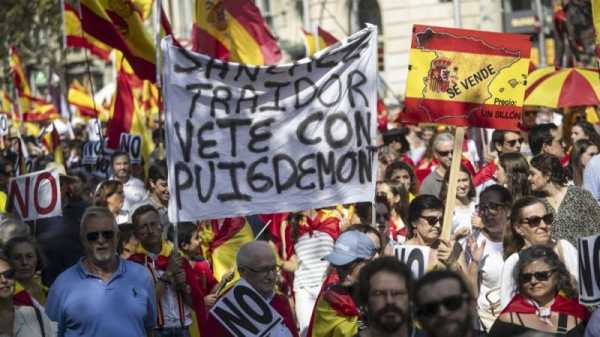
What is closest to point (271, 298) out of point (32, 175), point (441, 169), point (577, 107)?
point (32, 175)

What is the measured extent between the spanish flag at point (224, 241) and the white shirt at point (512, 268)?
3.69 m

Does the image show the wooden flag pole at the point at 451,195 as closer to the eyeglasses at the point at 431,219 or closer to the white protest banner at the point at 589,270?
the eyeglasses at the point at 431,219

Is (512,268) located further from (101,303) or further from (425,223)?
(101,303)

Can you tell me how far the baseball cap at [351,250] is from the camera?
26.0ft

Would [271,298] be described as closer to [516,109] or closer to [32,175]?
[516,109]

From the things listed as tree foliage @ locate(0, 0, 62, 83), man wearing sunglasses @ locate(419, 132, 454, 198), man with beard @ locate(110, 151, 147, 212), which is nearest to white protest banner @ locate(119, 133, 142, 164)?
man with beard @ locate(110, 151, 147, 212)

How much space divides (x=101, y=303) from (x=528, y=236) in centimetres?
233

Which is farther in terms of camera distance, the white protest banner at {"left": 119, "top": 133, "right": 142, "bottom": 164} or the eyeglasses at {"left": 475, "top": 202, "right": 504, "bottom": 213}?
the white protest banner at {"left": 119, "top": 133, "right": 142, "bottom": 164}

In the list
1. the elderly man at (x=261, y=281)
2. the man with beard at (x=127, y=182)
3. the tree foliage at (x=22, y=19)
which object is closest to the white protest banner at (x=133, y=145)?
the man with beard at (x=127, y=182)

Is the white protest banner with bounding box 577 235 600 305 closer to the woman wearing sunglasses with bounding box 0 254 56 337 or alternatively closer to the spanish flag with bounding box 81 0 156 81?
the woman wearing sunglasses with bounding box 0 254 56 337

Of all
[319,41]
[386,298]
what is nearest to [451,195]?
[386,298]

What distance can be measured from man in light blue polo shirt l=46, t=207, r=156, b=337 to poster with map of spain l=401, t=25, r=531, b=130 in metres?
2.72

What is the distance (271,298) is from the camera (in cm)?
829

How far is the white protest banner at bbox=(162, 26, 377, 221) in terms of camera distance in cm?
899
